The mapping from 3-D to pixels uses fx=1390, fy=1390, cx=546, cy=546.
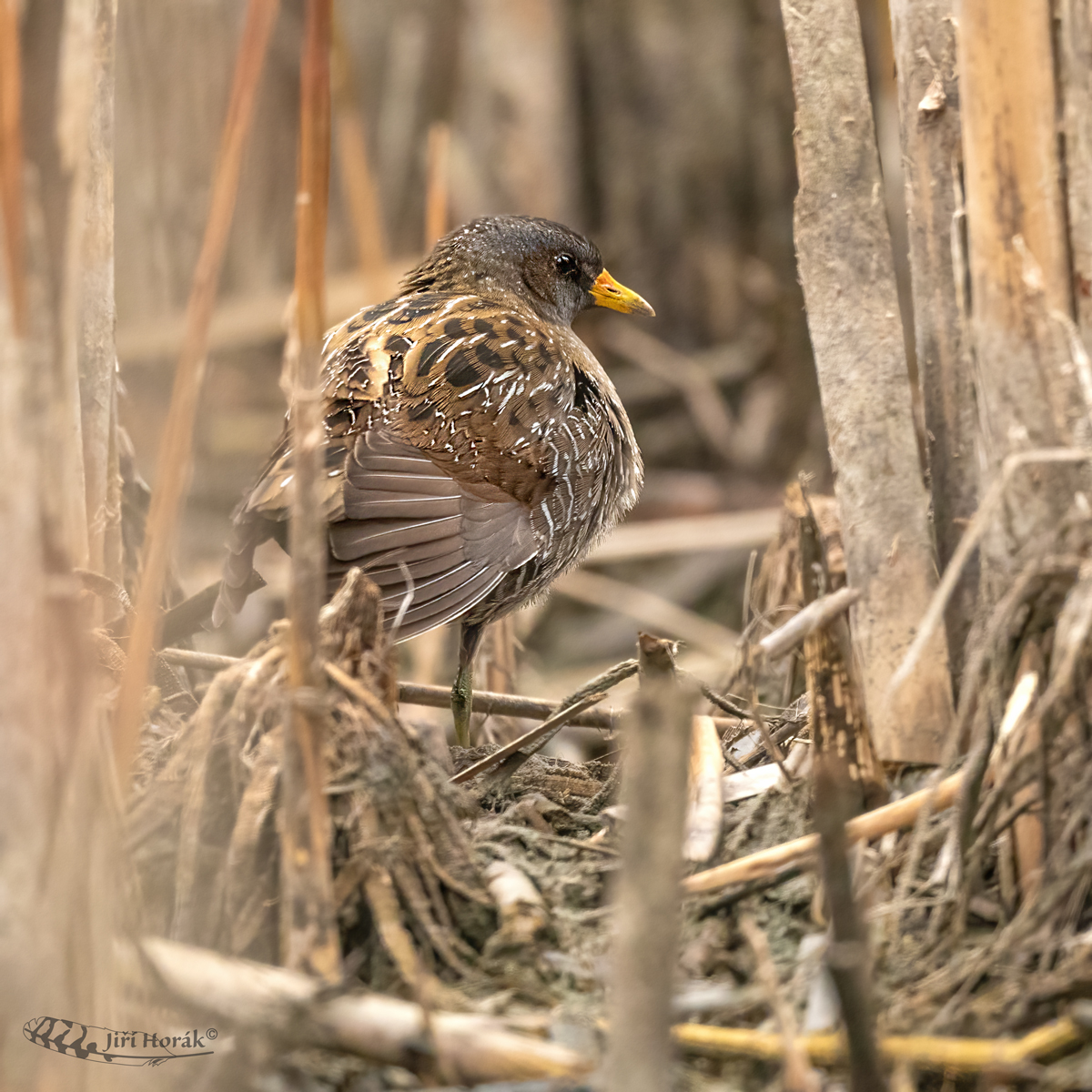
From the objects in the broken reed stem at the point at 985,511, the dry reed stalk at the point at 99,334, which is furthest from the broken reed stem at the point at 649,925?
the dry reed stalk at the point at 99,334

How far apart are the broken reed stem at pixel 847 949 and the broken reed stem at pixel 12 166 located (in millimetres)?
963

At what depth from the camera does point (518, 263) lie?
11.6ft

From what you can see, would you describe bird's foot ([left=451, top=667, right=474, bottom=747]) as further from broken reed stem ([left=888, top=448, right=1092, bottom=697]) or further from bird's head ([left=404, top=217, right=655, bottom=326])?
broken reed stem ([left=888, top=448, right=1092, bottom=697])

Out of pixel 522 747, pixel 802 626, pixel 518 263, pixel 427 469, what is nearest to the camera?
pixel 802 626

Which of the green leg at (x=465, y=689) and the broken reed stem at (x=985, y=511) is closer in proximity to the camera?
the broken reed stem at (x=985, y=511)

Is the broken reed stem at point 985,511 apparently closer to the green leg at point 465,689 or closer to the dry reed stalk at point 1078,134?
the dry reed stalk at point 1078,134

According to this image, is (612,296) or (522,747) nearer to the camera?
(522,747)

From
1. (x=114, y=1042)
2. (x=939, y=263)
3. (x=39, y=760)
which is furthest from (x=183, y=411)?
(x=939, y=263)

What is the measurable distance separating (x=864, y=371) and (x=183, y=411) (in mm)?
1059

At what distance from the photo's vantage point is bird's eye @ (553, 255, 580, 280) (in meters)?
3.61

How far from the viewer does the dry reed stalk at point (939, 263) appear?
2.08 metres

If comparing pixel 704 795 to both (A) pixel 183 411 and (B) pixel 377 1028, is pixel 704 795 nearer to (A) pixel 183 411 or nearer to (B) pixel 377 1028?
(B) pixel 377 1028

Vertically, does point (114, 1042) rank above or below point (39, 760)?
below

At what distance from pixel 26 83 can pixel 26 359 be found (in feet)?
0.99
